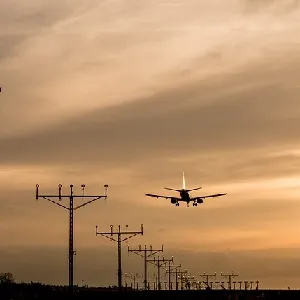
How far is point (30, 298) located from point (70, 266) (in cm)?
3202

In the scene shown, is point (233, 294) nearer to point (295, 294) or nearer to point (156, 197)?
point (295, 294)

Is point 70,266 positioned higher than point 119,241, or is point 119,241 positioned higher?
point 119,241

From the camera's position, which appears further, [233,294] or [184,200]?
[233,294]

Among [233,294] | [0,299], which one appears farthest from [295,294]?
[0,299]

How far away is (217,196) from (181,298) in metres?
20.0

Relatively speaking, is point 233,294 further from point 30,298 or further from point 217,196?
point 30,298

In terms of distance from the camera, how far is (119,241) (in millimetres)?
173500

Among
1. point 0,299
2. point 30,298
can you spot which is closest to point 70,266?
point 0,299

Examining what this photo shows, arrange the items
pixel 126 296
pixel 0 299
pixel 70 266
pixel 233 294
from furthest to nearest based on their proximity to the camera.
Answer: pixel 233 294, pixel 126 296, pixel 0 299, pixel 70 266

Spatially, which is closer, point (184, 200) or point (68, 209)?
point (68, 209)

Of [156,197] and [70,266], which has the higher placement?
[156,197]

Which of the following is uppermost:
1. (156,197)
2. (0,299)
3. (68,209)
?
(156,197)

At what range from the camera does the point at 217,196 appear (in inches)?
6954

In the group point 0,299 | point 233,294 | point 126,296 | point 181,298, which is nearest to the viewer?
point 0,299
